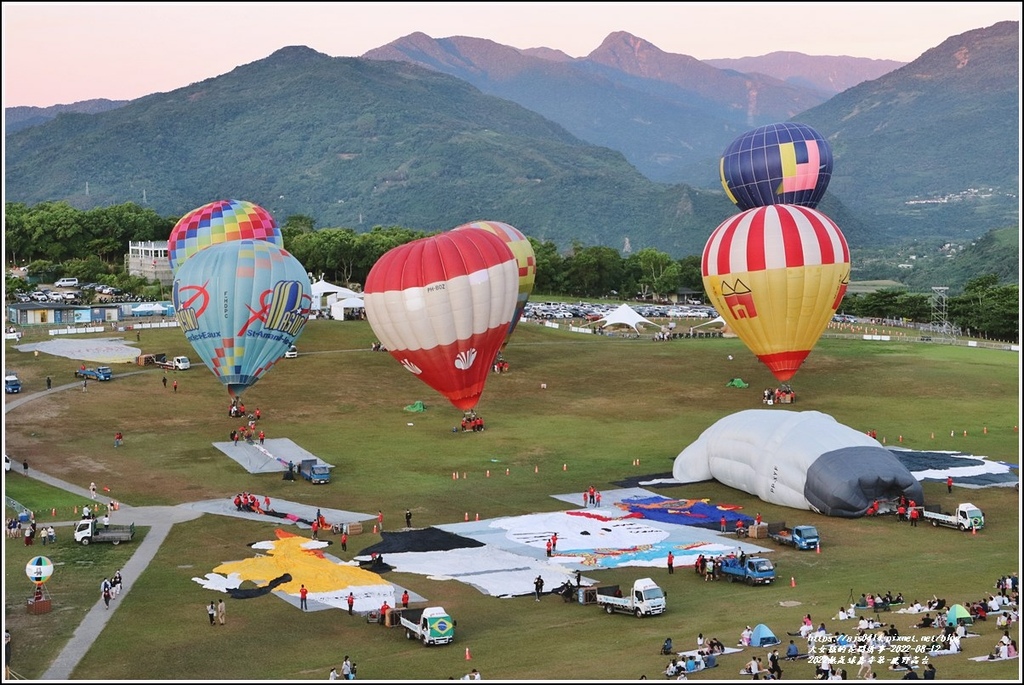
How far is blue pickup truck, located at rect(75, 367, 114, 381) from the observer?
3738 inches

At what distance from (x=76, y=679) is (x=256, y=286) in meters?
43.2

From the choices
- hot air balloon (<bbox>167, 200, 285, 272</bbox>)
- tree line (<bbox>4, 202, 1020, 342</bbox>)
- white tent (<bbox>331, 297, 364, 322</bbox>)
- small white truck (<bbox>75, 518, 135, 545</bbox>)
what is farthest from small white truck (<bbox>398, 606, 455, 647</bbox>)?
tree line (<bbox>4, 202, 1020, 342</bbox>)

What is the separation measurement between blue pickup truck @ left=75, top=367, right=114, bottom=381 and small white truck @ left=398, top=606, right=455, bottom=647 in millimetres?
59244

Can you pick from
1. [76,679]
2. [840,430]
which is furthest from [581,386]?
[76,679]

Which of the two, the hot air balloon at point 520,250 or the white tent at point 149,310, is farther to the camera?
the white tent at point 149,310

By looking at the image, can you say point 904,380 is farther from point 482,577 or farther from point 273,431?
point 482,577

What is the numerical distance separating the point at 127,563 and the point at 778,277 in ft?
150

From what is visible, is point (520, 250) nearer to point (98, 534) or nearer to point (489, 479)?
point (489, 479)

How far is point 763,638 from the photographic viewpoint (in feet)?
124

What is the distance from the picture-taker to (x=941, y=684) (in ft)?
104

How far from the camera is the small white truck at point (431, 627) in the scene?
4062 centimetres

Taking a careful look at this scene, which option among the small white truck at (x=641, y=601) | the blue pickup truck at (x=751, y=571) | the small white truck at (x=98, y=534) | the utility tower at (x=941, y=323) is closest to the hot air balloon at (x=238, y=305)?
the small white truck at (x=98, y=534)

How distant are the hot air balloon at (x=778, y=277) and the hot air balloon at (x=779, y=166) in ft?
64.0

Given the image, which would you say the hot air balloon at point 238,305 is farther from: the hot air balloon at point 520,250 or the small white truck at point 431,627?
the small white truck at point 431,627
